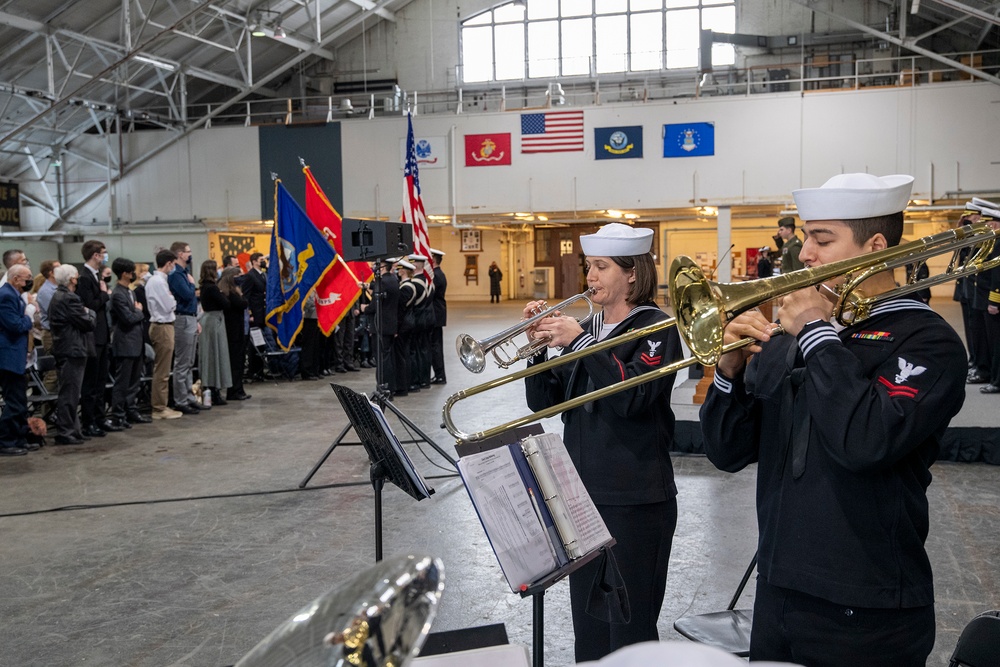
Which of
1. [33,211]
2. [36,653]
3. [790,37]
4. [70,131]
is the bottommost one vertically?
[36,653]

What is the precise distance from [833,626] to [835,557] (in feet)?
0.53

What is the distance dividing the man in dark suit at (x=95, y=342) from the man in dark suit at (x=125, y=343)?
12 centimetres

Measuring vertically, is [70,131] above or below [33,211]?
above

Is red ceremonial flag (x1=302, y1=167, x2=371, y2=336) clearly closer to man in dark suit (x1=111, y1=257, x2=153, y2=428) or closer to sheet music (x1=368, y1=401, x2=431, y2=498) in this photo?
man in dark suit (x1=111, y1=257, x2=153, y2=428)

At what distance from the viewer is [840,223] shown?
6.81 ft

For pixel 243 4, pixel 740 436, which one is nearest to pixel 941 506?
pixel 740 436

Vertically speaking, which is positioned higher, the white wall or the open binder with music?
the white wall

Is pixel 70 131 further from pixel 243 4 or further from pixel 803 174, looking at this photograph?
pixel 803 174

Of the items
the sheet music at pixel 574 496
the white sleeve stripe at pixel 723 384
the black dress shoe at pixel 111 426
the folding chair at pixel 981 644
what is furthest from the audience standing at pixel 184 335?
the folding chair at pixel 981 644

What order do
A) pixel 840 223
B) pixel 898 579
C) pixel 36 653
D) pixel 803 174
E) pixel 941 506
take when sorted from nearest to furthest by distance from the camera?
pixel 898 579 → pixel 840 223 → pixel 36 653 → pixel 941 506 → pixel 803 174

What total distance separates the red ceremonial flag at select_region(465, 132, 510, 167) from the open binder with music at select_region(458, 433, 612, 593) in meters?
20.1

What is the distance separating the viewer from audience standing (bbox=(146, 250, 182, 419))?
30.3ft

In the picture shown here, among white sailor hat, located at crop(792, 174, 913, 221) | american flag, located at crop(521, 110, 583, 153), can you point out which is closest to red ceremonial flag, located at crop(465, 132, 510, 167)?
american flag, located at crop(521, 110, 583, 153)

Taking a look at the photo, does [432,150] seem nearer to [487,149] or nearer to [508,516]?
[487,149]
